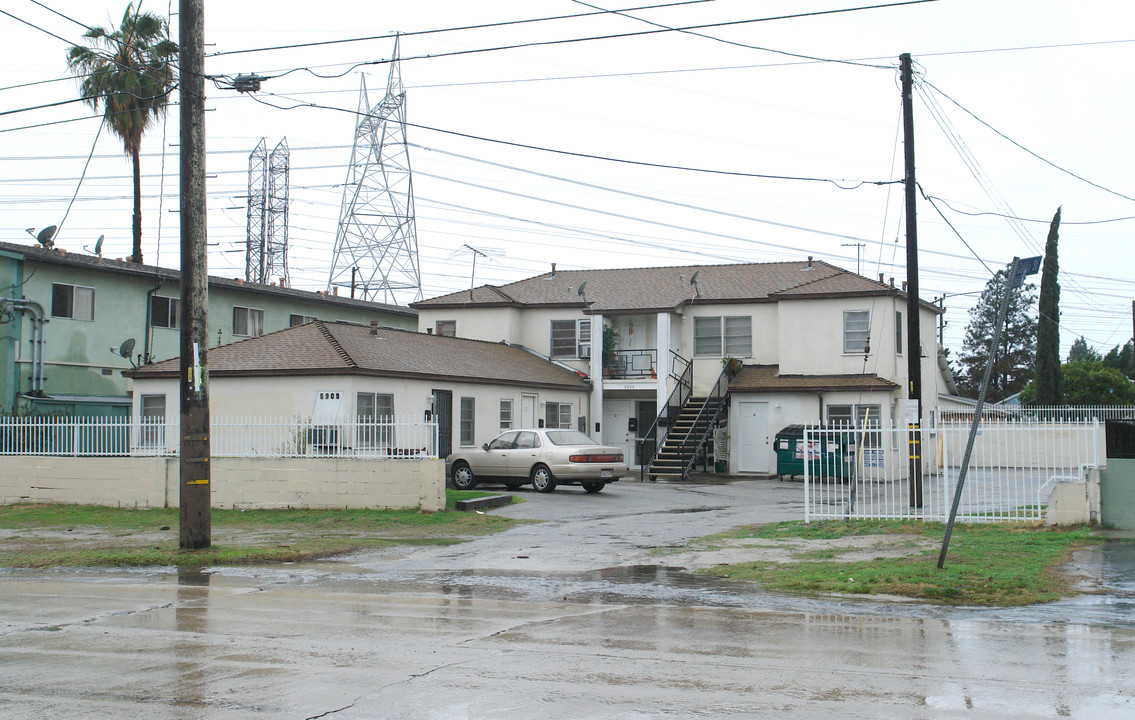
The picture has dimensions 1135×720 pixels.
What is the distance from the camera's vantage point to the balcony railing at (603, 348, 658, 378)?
117 feet

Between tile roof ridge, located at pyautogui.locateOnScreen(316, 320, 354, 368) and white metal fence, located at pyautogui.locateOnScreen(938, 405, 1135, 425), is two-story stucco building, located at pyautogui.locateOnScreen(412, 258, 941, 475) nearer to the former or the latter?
white metal fence, located at pyautogui.locateOnScreen(938, 405, 1135, 425)

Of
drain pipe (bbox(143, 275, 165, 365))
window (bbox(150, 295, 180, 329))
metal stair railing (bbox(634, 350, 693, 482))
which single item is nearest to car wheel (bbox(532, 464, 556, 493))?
metal stair railing (bbox(634, 350, 693, 482))

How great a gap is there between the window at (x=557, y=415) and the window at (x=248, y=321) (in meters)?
10.8

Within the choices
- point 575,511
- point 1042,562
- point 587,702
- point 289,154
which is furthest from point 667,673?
point 289,154

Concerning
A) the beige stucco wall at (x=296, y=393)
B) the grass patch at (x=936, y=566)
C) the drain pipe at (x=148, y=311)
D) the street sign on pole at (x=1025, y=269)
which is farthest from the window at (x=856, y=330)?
the drain pipe at (x=148, y=311)

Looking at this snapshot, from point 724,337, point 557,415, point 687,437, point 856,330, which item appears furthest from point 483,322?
point 856,330

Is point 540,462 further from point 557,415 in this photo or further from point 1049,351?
point 1049,351

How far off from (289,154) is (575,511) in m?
47.0

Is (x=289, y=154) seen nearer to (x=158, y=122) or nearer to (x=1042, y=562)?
(x=158, y=122)

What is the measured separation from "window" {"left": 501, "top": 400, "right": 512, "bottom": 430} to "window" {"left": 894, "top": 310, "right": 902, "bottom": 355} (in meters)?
12.5

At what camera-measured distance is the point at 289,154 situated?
203 feet

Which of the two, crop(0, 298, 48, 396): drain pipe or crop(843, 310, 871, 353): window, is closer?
crop(0, 298, 48, 396): drain pipe

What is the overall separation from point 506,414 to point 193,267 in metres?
16.9

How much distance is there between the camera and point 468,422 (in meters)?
29.0
